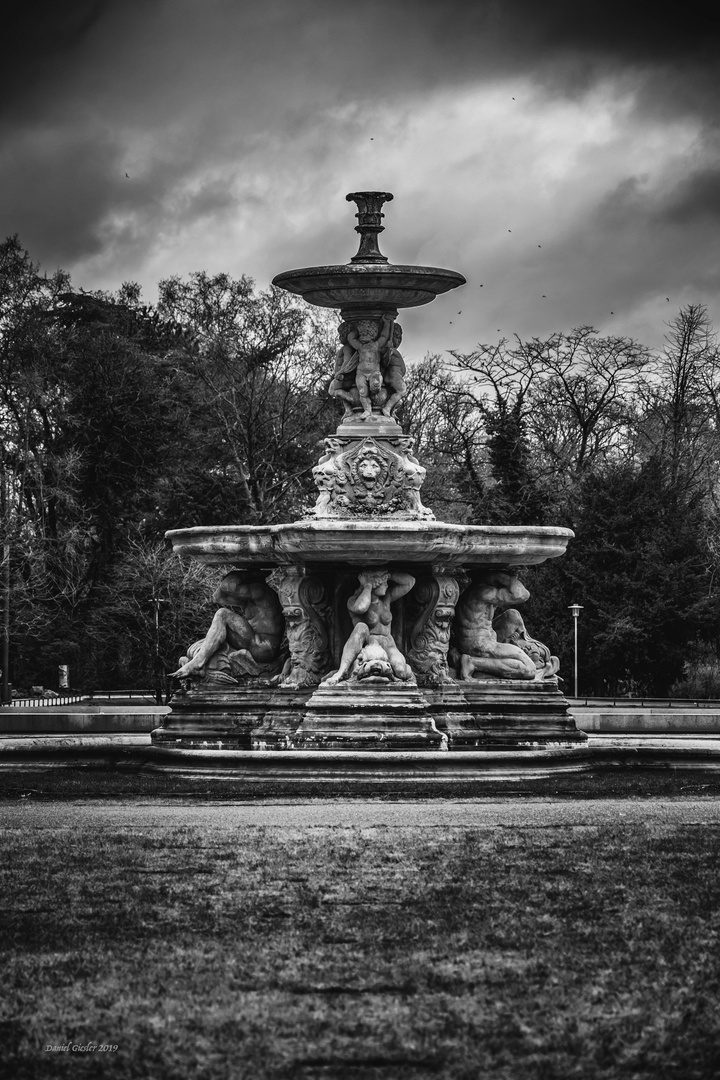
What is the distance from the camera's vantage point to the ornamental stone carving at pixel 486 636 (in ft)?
66.6

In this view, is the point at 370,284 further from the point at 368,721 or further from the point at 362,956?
the point at 362,956

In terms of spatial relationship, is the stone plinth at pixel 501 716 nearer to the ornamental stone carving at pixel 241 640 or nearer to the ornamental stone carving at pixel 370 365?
the ornamental stone carving at pixel 241 640

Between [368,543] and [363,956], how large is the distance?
11086 mm

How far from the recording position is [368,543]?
62.5 feet

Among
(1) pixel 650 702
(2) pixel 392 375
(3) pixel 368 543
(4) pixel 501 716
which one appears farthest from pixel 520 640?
(1) pixel 650 702

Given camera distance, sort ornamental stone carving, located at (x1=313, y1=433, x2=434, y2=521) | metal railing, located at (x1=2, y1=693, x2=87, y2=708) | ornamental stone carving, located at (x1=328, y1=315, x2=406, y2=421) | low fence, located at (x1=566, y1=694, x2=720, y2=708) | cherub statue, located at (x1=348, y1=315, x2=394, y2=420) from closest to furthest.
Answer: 1. ornamental stone carving, located at (x1=313, y1=433, x2=434, y2=521)
2. cherub statue, located at (x1=348, y1=315, x2=394, y2=420)
3. ornamental stone carving, located at (x1=328, y1=315, x2=406, y2=421)
4. low fence, located at (x1=566, y1=694, x2=720, y2=708)
5. metal railing, located at (x1=2, y1=693, x2=87, y2=708)

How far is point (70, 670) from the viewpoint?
5078 cm

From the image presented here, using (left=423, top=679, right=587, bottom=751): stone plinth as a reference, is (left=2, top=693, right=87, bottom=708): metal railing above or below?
above

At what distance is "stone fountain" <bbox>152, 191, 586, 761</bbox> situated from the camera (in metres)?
19.1

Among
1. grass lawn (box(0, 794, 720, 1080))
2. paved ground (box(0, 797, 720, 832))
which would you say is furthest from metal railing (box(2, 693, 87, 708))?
grass lawn (box(0, 794, 720, 1080))

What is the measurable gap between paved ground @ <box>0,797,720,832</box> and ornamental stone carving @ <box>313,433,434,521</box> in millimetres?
5515

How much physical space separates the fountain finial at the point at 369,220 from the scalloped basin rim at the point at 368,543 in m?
Result: 3.33

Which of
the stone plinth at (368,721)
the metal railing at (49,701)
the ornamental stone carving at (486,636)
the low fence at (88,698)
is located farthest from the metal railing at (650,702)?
the stone plinth at (368,721)

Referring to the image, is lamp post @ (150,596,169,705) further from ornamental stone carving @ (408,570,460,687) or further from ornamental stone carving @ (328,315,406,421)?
ornamental stone carving @ (408,570,460,687)
